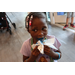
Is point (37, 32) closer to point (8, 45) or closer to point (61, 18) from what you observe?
point (8, 45)

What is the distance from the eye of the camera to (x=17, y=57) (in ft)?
4.91

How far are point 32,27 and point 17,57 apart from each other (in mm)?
1187

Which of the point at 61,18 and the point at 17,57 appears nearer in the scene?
the point at 17,57
